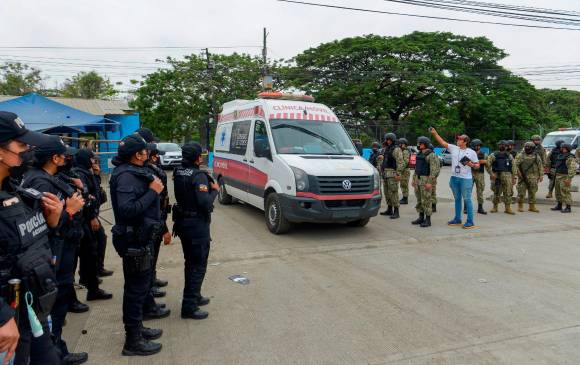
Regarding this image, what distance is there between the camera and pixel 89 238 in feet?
15.0

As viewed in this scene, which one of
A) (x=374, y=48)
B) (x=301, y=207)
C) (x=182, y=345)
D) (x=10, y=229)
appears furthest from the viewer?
(x=374, y=48)

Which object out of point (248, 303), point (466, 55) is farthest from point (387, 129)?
point (248, 303)

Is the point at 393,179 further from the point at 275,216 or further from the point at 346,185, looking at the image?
the point at 275,216

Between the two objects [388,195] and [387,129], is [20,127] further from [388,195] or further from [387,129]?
[387,129]

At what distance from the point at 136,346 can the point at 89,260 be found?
1.63 meters

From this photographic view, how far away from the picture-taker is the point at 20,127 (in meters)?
2.08

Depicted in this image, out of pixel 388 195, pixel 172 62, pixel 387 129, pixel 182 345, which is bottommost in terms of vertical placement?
pixel 182 345

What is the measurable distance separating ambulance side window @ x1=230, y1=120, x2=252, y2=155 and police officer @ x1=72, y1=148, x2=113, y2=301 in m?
4.17

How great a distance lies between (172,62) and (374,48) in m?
15.7

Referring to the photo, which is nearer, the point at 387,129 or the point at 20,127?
the point at 20,127

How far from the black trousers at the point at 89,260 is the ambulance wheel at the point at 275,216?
322cm

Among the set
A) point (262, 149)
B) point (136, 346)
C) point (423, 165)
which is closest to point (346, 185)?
point (262, 149)

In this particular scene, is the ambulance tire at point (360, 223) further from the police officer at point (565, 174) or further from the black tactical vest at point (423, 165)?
the police officer at point (565, 174)

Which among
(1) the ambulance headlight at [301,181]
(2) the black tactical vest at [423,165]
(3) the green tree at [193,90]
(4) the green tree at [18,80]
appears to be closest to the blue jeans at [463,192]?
(2) the black tactical vest at [423,165]
